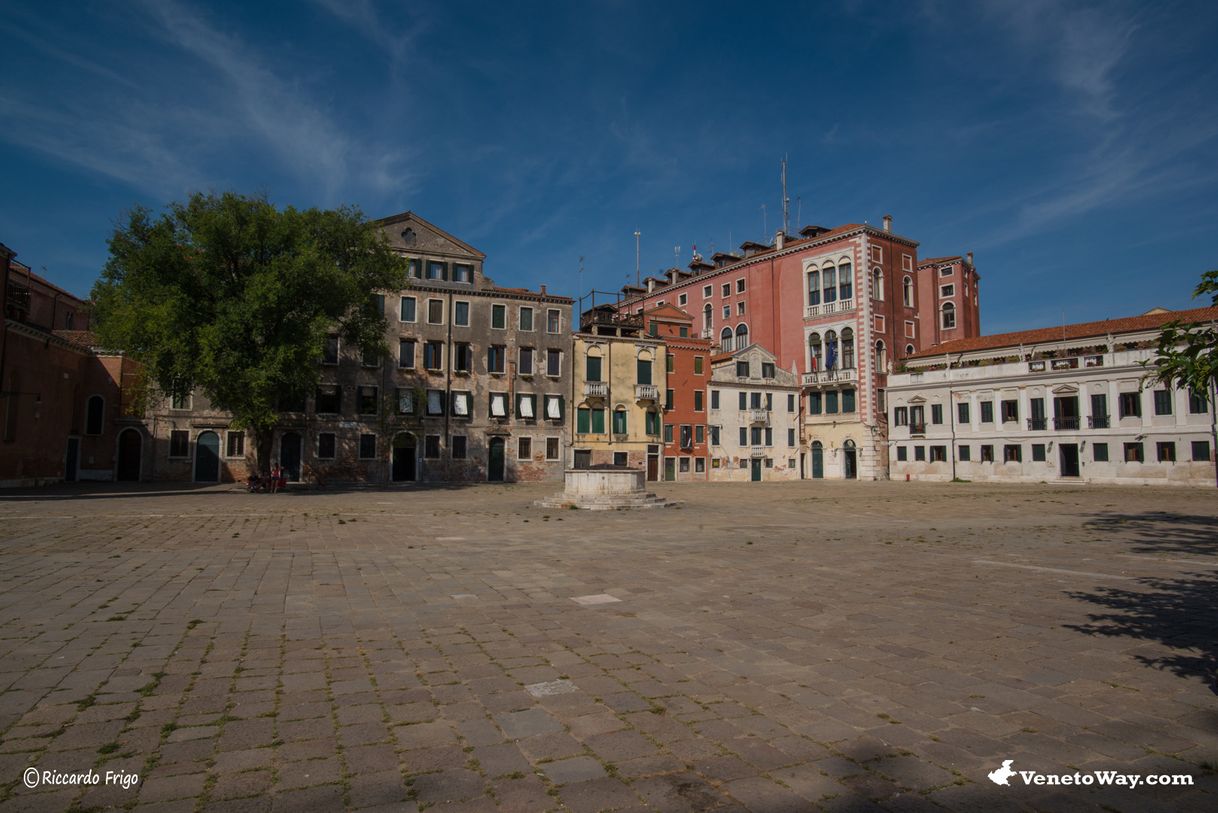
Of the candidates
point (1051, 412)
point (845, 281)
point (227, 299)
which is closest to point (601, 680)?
point (227, 299)

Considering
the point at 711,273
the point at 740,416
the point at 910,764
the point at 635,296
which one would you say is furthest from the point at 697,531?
the point at 635,296

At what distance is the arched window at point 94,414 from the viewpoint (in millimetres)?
36531

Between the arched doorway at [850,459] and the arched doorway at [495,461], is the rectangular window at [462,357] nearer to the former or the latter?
the arched doorway at [495,461]

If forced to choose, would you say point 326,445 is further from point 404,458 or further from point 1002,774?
point 1002,774

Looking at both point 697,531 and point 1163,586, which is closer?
point 1163,586

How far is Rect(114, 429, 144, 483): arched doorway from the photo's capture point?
37531 millimetres

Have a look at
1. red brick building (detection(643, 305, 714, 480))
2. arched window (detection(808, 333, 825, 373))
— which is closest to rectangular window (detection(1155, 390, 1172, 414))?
arched window (detection(808, 333, 825, 373))

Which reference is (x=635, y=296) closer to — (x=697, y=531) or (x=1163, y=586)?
(x=697, y=531)

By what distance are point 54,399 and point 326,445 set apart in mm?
12748

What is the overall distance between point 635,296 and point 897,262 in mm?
28551

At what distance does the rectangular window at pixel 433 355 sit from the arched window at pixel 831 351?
30749 mm

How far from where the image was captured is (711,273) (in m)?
63.3

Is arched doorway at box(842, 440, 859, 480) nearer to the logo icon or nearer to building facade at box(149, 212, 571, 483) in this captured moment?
building facade at box(149, 212, 571, 483)

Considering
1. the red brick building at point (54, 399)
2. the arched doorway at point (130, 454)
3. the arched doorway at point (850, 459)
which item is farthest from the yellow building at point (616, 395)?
the arched doorway at point (130, 454)
